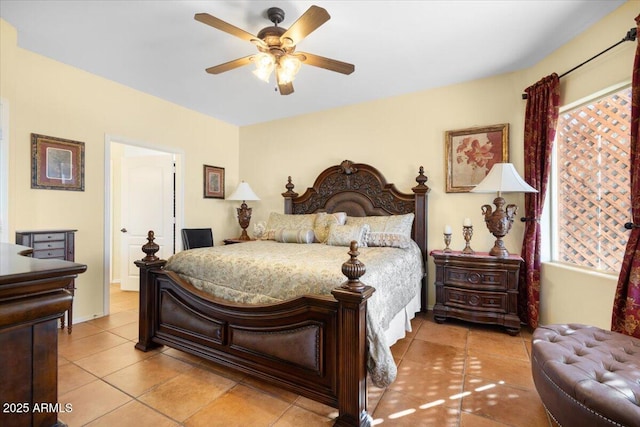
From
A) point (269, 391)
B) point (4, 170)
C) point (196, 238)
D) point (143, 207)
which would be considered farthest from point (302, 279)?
point (143, 207)

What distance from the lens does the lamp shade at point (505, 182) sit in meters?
2.69

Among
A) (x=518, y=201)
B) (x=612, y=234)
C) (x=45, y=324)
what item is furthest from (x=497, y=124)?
(x=45, y=324)

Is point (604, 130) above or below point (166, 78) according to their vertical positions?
below

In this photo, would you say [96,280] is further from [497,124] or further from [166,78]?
[497,124]

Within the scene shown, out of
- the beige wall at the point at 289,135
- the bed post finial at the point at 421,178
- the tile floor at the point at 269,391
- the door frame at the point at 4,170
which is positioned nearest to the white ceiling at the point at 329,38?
the beige wall at the point at 289,135

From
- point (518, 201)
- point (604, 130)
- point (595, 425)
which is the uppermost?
point (604, 130)

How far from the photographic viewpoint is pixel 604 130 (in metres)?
2.44

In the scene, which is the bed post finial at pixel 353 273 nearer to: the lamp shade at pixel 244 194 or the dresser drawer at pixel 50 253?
the dresser drawer at pixel 50 253

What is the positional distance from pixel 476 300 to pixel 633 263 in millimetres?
1254

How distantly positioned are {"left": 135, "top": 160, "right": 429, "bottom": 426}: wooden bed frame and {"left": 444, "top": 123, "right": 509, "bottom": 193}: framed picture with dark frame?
2.32m

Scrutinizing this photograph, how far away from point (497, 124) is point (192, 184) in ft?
13.2

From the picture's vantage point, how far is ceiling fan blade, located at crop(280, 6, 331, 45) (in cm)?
174

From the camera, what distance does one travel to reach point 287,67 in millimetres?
2246

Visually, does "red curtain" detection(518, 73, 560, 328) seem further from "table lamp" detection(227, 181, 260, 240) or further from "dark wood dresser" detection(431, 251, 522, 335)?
"table lamp" detection(227, 181, 260, 240)
